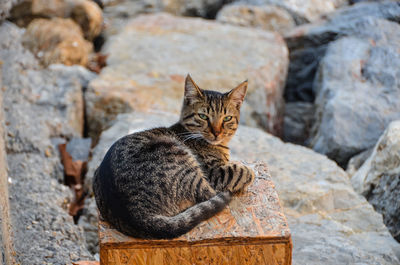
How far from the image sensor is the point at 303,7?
29.2ft

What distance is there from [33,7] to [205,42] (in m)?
2.66

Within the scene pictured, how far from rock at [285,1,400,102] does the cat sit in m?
4.61

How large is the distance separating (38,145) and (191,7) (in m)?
5.08

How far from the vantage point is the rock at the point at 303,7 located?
8773mm

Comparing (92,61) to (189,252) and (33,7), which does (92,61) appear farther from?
(189,252)

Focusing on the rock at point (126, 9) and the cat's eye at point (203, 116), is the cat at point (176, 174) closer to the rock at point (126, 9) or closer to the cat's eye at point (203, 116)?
the cat's eye at point (203, 116)

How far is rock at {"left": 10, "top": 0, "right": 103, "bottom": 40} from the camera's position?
7301 millimetres

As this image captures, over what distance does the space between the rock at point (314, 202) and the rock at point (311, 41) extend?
8.55 feet

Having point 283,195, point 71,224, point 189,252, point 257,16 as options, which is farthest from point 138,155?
point 257,16

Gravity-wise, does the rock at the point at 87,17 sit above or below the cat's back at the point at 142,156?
below

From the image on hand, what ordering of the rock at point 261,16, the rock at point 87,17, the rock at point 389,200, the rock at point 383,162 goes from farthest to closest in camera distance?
the rock at point 261,16
the rock at point 87,17
the rock at point 383,162
the rock at point 389,200

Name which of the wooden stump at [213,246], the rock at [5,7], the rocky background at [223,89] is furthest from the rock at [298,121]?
the rock at [5,7]

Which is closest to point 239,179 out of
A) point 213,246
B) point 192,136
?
point 192,136

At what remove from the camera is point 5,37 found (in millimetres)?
6605
